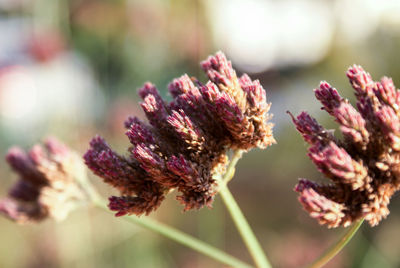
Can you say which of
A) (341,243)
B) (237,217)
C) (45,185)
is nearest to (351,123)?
(341,243)

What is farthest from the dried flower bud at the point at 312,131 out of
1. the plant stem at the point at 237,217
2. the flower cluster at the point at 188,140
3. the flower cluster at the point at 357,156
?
the plant stem at the point at 237,217

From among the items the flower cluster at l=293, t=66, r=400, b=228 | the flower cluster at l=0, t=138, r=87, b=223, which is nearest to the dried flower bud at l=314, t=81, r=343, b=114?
the flower cluster at l=293, t=66, r=400, b=228

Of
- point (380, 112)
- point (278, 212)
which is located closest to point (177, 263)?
point (278, 212)

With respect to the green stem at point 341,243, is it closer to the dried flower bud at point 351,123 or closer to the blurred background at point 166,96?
the dried flower bud at point 351,123

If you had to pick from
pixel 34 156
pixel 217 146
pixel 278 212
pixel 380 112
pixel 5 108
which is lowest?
pixel 278 212

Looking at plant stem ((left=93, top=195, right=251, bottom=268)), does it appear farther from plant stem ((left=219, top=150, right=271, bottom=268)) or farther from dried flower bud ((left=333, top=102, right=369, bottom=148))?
dried flower bud ((left=333, top=102, right=369, bottom=148))

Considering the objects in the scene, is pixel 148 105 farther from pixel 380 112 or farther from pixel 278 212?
pixel 278 212
